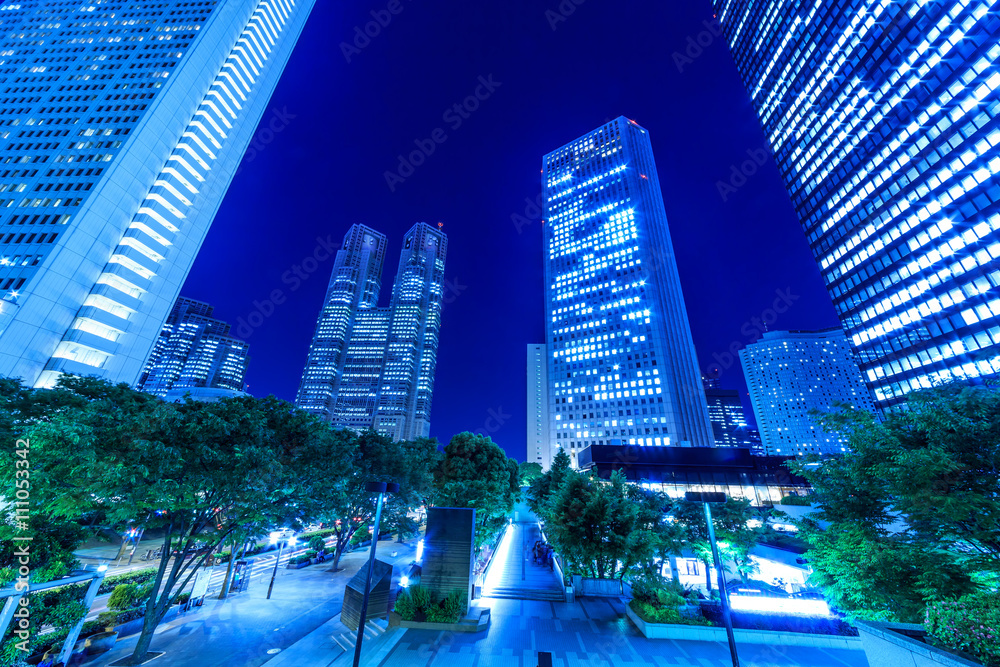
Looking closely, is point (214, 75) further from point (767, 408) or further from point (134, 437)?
point (767, 408)

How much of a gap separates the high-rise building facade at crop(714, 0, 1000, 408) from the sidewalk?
92.9m

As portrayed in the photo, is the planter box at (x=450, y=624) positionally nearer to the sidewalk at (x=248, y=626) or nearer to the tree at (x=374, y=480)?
→ the sidewalk at (x=248, y=626)

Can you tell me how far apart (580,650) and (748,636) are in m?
7.91

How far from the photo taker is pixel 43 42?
69812 mm

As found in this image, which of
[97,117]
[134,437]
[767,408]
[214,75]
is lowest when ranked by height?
[134,437]

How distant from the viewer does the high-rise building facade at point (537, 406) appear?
14788 centimetres

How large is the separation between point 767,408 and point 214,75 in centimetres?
21919

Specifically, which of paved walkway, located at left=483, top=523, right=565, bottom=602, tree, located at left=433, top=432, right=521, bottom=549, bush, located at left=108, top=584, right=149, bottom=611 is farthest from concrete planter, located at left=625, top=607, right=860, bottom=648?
bush, located at left=108, top=584, right=149, bottom=611

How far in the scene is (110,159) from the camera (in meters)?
56.5

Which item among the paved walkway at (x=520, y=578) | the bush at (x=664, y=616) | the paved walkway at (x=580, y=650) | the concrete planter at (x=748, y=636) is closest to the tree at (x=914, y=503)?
the paved walkway at (x=580, y=650)

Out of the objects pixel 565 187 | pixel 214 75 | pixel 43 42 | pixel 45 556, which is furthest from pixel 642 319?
pixel 43 42

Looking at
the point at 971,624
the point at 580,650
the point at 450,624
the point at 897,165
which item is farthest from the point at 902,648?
the point at 897,165

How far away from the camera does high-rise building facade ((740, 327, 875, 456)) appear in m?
152

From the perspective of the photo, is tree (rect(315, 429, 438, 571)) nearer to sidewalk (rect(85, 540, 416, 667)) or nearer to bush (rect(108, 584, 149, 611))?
Result: sidewalk (rect(85, 540, 416, 667))
